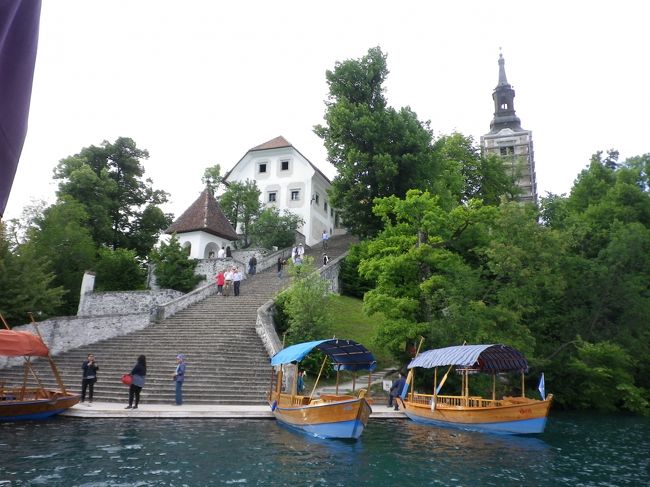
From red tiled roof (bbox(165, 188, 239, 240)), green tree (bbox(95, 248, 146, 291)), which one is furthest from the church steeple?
green tree (bbox(95, 248, 146, 291))

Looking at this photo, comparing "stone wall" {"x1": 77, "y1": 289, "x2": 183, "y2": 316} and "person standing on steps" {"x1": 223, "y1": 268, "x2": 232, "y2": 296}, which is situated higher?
"person standing on steps" {"x1": 223, "y1": 268, "x2": 232, "y2": 296}

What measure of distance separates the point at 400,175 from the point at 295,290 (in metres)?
18.1

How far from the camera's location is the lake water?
9.45 meters

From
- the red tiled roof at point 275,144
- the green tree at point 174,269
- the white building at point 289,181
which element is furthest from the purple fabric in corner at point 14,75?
the red tiled roof at point 275,144

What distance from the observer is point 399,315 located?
73.8 feet

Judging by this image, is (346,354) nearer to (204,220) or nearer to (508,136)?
(204,220)

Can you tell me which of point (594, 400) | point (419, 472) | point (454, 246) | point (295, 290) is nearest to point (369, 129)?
point (454, 246)

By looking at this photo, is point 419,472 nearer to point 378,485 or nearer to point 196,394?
point 378,485

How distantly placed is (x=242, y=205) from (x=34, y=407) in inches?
1338

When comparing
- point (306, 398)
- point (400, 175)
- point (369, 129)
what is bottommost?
point (306, 398)

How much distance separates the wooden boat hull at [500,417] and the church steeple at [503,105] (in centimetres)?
7722

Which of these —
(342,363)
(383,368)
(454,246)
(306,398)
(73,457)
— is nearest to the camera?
(73,457)

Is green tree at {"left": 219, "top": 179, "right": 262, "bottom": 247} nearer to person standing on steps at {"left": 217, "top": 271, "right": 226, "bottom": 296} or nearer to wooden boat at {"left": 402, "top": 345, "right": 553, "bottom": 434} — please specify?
person standing on steps at {"left": 217, "top": 271, "right": 226, "bottom": 296}

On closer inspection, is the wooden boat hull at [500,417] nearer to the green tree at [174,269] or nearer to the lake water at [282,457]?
the lake water at [282,457]
